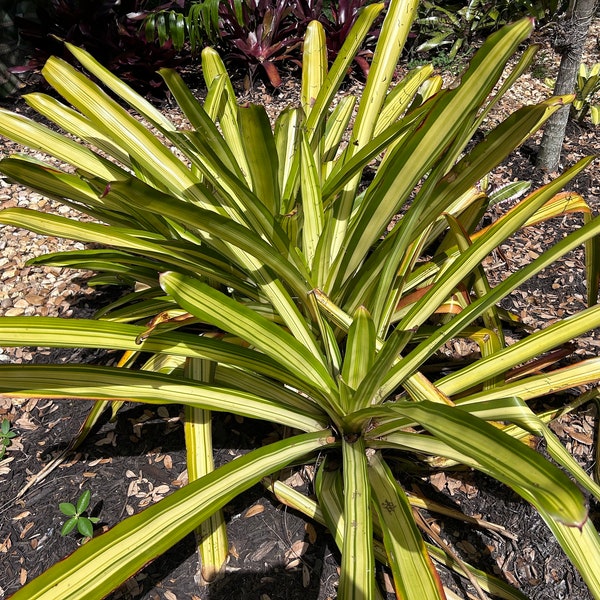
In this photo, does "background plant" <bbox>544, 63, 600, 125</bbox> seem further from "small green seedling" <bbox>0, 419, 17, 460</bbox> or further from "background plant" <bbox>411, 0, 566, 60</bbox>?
"small green seedling" <bbox>0, 419, 17, 460</bbox>

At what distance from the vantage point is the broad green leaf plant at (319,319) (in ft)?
3.08

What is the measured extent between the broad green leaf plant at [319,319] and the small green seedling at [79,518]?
0.20 meters

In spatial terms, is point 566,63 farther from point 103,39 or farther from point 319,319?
point 103,39

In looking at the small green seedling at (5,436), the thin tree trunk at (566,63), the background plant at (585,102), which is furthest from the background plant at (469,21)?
the small green seedling at (5,436)

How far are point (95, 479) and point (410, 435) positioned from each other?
929 mm

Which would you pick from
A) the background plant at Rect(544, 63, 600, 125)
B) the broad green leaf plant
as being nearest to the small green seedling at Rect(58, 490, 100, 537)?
the broad green leaf plant

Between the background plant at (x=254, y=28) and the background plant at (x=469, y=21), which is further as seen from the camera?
the background plant at (x=469, y=21)

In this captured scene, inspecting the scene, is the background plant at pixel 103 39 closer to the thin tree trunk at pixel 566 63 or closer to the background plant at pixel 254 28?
the background plant at pixel 254 28

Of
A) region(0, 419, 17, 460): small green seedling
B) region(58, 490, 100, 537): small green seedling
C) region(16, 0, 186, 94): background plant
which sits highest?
region(16, 0, 186, 94): background plant

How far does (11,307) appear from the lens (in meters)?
2.10

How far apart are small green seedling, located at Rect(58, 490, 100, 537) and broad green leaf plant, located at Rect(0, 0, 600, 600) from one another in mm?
204

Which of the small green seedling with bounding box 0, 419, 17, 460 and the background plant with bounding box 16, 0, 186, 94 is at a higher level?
the background plant with bounding box 16, 0, 186, 94

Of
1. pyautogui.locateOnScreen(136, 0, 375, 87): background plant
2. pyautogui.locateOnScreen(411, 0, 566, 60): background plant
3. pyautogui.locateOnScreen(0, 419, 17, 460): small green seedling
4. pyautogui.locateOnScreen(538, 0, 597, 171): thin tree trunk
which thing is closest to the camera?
pyautogui.locateOnScreen(0, 419, 17, 460): small green seedling

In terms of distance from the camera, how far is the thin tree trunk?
6.76 feet
